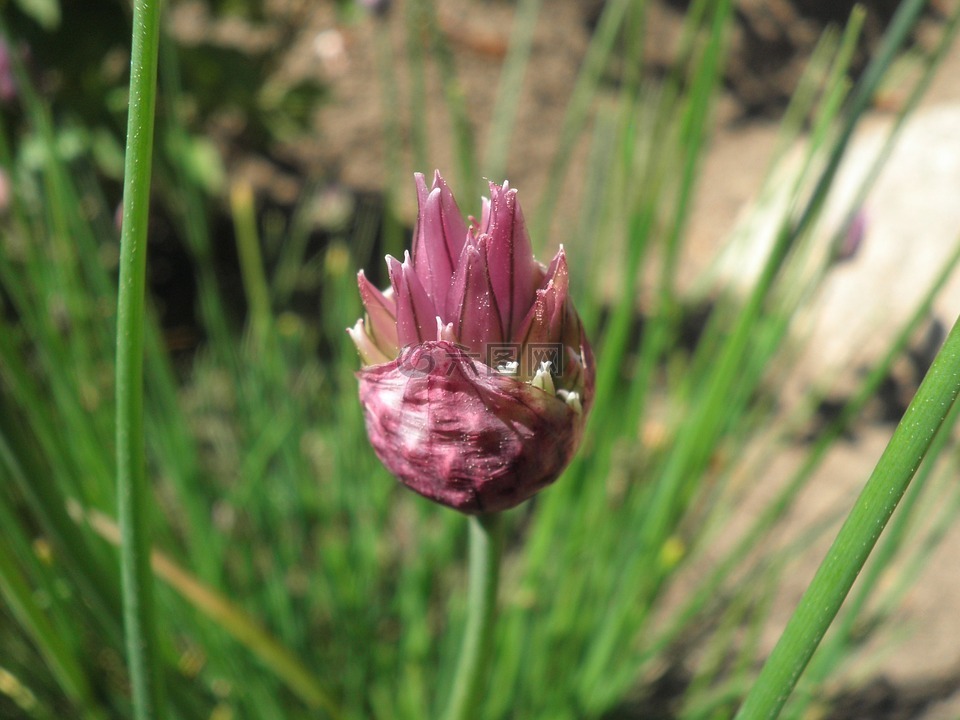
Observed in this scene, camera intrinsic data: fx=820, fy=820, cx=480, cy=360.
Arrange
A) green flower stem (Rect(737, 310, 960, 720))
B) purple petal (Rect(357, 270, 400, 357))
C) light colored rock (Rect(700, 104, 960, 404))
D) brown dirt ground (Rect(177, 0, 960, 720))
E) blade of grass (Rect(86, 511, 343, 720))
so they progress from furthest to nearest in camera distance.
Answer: brown dirt ground (Rect(177, 0, 960, 720))
light colored rock (Rect(700, 104, 960, 404))
blade of grass (Rect(86, 511, 343, 720))
purple petal (Rect(357, 270, 400, 357))
green flower stem (Rect(737, 310, 960, 720))

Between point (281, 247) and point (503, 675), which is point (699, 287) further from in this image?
point (281, 247)

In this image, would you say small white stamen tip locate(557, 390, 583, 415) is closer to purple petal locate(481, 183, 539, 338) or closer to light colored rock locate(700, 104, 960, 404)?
purple petal locate(481, 183, 539, 338)

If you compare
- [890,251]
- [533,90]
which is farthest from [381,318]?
[533,90]

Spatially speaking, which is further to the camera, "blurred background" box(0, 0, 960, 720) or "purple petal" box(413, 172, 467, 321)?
"blurred background" box(0, 0, 960, 720)

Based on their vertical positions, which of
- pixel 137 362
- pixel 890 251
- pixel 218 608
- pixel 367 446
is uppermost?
pixel 137 362

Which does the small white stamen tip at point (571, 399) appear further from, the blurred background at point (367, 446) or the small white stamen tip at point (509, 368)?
the blurred background at point (367, 446)

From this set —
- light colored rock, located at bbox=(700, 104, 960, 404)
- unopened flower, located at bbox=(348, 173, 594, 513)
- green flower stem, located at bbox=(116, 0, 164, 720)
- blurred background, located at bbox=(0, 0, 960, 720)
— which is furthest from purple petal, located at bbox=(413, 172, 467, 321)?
light colored rock, located at bbox=(700, 104, 960, 404)

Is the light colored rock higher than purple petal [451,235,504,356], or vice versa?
purple petal [451,235,504,356]

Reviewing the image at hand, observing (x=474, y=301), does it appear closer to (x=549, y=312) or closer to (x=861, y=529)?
(x=549, y=312)

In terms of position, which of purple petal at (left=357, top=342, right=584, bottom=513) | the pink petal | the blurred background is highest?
the pink petal
